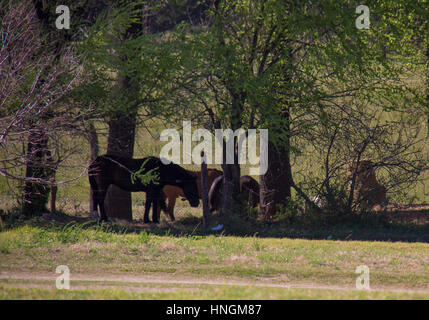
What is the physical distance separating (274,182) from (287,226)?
1626mm

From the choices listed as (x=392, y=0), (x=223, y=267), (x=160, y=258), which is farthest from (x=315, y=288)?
(x=392, y=0)

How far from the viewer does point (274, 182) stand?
16.2 meters

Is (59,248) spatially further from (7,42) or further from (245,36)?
(245,36)

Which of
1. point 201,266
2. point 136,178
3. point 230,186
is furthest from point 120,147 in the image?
point 201,266

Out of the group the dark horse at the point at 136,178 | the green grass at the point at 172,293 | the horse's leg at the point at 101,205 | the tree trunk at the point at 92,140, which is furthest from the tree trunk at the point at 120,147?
the green grass at the point at 172,293

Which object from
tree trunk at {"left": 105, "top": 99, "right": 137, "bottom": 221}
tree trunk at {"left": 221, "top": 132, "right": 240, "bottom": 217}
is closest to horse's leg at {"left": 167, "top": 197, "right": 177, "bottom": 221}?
tree trunk at {"left": 105, "top": 99, "right": 137, "bottom": 221}

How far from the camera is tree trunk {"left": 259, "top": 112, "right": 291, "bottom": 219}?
15.9 meters

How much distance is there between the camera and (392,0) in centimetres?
1401

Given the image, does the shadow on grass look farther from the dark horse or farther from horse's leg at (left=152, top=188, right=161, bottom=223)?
the dark horse

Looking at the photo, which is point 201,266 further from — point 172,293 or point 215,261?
point 172,293

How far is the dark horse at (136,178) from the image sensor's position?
50.4 feet

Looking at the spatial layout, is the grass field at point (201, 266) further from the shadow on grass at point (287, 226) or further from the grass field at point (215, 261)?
the shadow on grass at point (287, 226)

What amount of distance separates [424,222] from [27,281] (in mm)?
10668

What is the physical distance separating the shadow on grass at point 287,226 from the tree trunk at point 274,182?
0.68 meters
